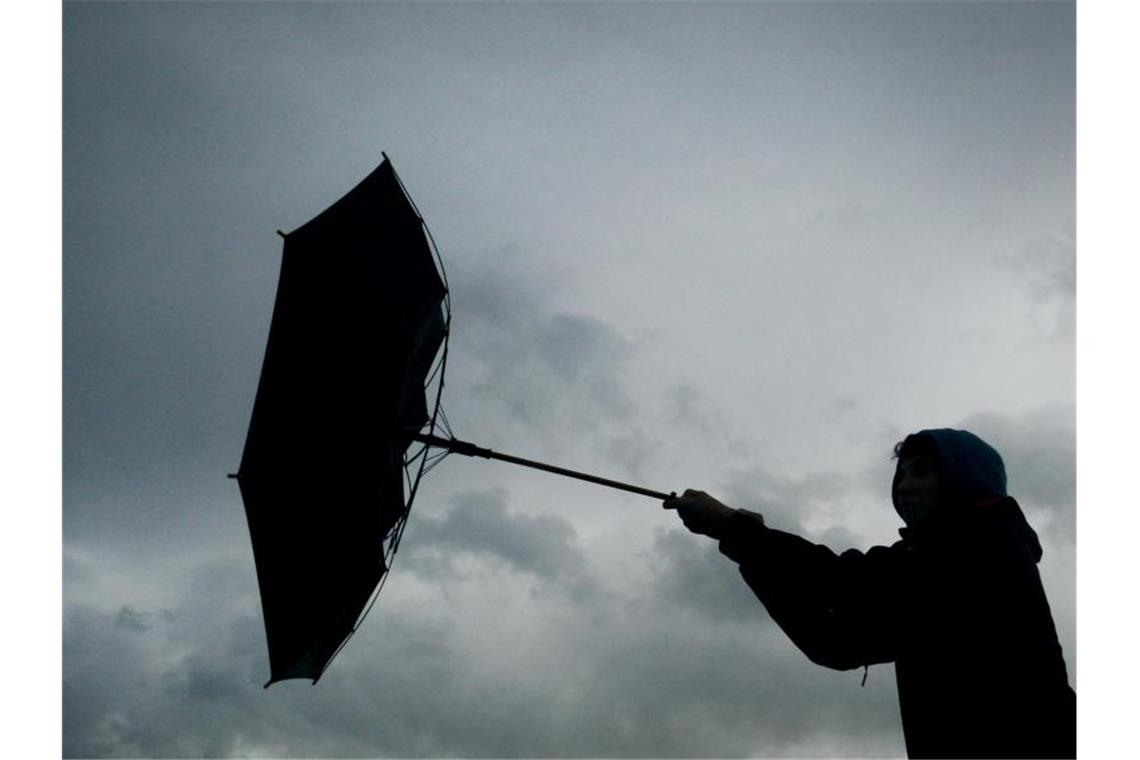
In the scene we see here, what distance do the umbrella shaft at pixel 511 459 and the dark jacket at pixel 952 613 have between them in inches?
42.7

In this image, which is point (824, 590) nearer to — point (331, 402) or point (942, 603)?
point (942, 603)

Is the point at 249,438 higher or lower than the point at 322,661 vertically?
higher

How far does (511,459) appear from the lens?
235 inches

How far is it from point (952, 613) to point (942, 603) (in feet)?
0.20

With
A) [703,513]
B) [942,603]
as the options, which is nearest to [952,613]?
[942,603]

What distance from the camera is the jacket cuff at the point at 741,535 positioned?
175 inches

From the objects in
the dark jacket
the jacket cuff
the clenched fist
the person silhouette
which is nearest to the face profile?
the person silhouette

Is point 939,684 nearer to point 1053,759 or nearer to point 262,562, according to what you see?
point 1053,759

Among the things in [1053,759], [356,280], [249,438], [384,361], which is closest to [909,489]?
[1053,759]

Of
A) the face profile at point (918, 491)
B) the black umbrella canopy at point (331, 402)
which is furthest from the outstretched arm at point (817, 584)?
the black umbrella canopy at point (331, 402)

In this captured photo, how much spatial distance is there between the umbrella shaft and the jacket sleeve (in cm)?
90

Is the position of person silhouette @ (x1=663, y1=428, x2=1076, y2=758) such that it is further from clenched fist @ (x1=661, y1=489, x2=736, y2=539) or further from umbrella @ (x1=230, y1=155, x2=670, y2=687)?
umbrella @ (x1=230, y1=155, x2=670, y2=687)

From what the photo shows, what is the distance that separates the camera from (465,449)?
6102 mm

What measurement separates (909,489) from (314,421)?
4158 millimetres
